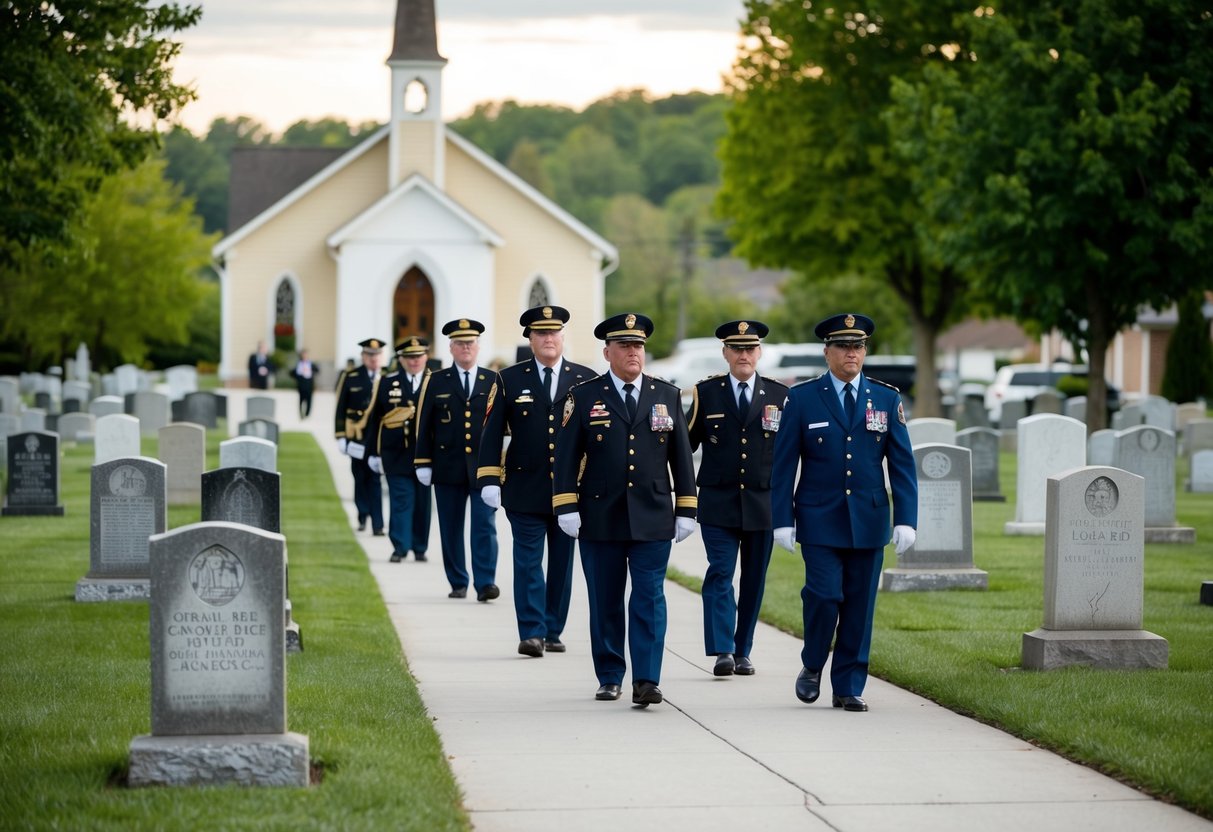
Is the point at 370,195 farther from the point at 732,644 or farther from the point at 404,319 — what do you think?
the point at 732,644

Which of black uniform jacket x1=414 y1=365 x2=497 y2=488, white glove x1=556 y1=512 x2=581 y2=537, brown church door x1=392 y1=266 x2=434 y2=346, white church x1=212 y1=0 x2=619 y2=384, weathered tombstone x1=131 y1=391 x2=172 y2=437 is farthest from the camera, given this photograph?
brown church door x1=392 y1=266 x2=434 y2=346

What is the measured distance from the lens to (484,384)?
43.8ft

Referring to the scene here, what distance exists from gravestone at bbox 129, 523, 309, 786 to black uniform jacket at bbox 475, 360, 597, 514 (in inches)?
148

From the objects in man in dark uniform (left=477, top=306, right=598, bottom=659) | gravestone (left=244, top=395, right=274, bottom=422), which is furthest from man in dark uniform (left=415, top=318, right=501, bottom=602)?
gravestone (left=244, top=395, right=274, bottom=422)

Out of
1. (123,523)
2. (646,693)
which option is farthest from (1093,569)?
(123,523)

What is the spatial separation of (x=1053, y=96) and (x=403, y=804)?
21952 mm

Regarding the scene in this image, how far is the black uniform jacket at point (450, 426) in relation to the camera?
12984 millimetres

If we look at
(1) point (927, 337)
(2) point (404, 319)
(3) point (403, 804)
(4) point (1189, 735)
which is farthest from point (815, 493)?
(2) point (404, 319)

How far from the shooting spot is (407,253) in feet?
164

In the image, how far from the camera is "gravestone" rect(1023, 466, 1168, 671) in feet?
32.4

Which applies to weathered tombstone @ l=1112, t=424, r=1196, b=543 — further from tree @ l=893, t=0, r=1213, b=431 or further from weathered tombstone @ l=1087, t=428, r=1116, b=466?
tree @ l=893, t=0, r=1213, b=431

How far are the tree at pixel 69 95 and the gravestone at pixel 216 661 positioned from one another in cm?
1216

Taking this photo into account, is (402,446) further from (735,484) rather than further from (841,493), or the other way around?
(841,493)

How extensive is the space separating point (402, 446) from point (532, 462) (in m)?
4.94
